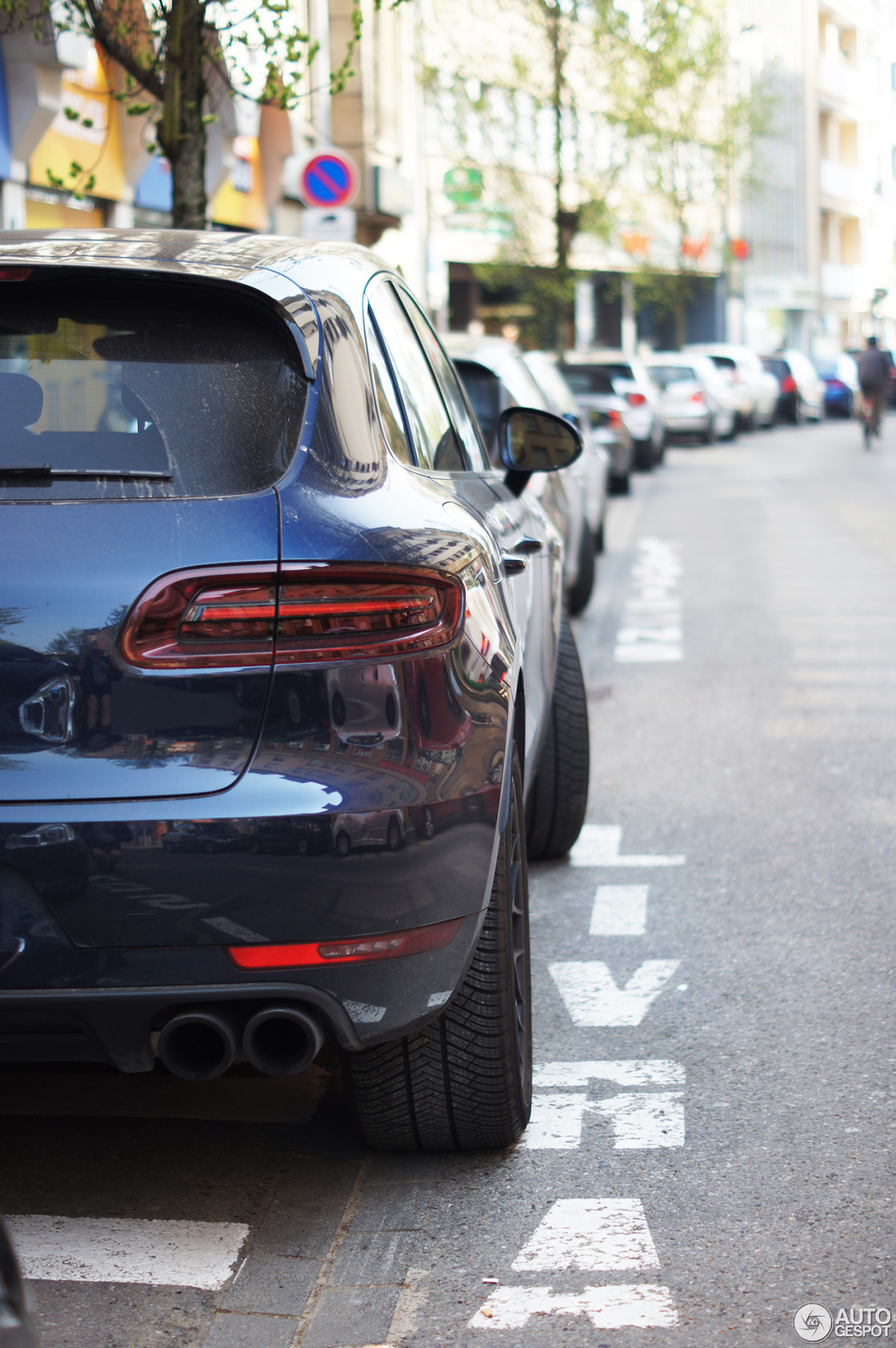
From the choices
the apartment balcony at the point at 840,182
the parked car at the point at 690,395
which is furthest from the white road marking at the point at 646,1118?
the apartment balcony at the point at 840,182

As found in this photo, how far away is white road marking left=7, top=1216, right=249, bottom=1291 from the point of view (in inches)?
120

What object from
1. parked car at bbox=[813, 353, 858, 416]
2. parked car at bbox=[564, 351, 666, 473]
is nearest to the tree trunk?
parked car at bbox=[564, 351, 666, 473]

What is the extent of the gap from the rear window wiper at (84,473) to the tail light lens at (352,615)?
0.94ft

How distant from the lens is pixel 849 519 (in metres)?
18.3

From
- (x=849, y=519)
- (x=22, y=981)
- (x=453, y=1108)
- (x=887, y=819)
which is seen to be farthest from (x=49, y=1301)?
(x=849, y=519)

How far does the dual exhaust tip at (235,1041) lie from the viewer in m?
2.88

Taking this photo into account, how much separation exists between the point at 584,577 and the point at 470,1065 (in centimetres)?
828

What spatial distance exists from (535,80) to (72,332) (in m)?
27.9

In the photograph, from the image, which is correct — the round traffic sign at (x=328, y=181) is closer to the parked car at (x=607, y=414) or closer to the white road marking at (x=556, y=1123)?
the parked car at (x=607, y=414)

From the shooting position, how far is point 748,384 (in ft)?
124

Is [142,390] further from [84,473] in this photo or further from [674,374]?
[674,374]

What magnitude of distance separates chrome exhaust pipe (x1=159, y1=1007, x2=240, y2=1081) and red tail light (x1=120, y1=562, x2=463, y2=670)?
0.56 meters

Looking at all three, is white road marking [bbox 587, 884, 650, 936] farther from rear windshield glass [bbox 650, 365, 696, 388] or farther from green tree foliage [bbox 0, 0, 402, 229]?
rear windshield glass [bbox 650, 365, 696, 388]

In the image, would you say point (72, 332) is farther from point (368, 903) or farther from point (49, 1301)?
point (49, 1301)
